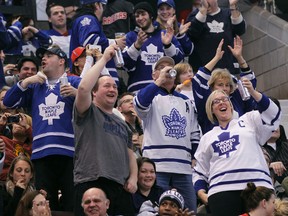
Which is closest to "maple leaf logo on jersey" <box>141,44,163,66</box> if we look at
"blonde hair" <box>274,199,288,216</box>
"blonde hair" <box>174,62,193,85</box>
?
"blonde hair" <box>174,62,193,85</box>

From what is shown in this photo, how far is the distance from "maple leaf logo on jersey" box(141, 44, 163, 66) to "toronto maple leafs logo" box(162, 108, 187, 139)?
2424 millimetres

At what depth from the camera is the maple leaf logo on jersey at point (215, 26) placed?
747 inches

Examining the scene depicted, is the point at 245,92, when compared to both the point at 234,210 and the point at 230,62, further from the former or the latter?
the point at 230,62

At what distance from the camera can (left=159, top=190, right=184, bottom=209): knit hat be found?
1430 cm

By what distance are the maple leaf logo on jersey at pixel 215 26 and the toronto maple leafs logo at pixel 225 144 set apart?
15.1 ft

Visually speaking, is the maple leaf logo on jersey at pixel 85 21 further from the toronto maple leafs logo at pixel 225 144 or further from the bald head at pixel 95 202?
the bald head at pixel 95 202

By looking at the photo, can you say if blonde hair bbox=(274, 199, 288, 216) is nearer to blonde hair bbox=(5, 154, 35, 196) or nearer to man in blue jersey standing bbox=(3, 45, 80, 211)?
man in blue jersey standing bbox=(3, 45, 80, 211)

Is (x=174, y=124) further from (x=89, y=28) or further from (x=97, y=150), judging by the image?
(x=97, y=150)

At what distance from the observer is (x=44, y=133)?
14.9 m

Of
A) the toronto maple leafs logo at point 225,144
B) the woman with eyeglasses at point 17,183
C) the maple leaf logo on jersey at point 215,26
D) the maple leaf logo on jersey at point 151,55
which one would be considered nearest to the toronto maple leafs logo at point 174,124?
the toronto maple leafs logo at point 225,144

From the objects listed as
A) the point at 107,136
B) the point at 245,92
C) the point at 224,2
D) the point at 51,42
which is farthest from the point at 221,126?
the point at 224,2

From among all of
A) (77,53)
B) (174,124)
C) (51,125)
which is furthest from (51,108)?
(174,124)

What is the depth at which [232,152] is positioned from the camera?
14359 mm

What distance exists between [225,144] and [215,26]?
474 centimetres
